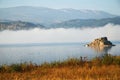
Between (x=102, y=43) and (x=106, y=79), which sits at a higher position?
(x=106, y=79)

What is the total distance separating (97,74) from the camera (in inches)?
693

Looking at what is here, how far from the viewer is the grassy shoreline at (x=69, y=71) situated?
16.9m

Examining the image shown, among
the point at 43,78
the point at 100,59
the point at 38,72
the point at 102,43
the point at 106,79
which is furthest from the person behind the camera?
the point at 102,43

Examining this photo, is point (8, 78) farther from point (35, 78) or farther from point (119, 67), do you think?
point (119, 67)

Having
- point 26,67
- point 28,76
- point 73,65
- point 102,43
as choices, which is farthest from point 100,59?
point 102,43

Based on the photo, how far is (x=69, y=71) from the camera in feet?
61.3

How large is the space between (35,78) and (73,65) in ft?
17.2

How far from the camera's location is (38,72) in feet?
63.0

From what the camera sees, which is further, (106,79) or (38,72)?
(38,72)

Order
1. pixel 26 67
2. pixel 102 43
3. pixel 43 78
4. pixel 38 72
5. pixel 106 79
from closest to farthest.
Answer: pixel 106 79 < pixel 43 78 < pixel 38 72 < pixel 26 67 < pixel 102 43

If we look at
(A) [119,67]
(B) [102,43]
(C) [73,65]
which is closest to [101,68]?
(A) [119,67]

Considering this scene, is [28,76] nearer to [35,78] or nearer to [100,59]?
[35,78]

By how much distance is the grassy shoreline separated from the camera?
16.9 m

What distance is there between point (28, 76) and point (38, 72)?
60.4 inches
